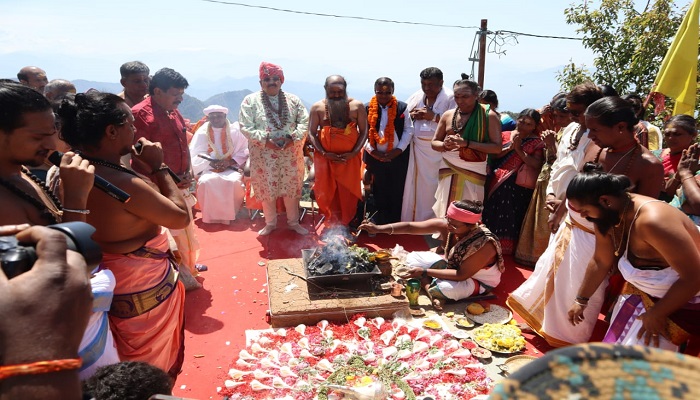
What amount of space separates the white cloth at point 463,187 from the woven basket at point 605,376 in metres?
5.03

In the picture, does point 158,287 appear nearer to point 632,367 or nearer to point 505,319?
point 632,367

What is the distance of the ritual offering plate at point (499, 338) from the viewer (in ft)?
12.3

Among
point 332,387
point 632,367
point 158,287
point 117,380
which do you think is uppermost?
point 632,367

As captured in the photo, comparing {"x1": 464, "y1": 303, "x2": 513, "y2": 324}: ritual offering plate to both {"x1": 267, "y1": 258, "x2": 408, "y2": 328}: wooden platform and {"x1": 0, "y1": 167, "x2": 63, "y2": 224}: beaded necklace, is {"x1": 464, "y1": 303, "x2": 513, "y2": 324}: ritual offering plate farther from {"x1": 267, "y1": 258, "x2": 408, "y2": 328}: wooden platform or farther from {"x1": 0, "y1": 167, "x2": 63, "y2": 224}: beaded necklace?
{"x1": 0, "y1": 167, "x2": 63, "y2": 224}: beaded necklace

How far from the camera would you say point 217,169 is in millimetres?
7297

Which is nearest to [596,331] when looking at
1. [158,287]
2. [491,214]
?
[491,214]

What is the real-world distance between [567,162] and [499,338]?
1.88m

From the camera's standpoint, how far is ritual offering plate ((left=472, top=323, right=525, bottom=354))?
12.3ft

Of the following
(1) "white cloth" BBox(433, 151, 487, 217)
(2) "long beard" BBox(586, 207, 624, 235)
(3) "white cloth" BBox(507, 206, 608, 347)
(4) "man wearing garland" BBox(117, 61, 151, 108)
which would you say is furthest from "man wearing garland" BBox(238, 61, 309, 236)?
(2) "long beard" BBox(586, 207, 624, 235)

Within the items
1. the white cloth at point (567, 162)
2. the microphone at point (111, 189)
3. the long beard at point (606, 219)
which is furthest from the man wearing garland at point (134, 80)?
the long beard at point (606, 219)

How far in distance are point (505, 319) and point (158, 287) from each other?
3.30 metres

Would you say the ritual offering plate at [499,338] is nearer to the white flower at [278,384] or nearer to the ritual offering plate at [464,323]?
the ritual offering plate at [464,323]

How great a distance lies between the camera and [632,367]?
74 centimetres

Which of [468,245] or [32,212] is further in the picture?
[468,245]
